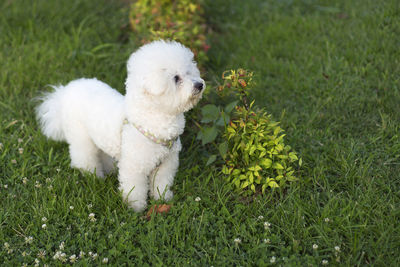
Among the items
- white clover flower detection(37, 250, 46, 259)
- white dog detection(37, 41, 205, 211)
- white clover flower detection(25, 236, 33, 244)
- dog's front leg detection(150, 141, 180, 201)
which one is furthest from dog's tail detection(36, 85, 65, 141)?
white clover flower detection(37, 250, 46, 259)

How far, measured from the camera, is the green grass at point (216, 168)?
92.7 inches

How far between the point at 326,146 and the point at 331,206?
2.37 ft

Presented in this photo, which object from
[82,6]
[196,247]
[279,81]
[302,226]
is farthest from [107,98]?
[82,6]

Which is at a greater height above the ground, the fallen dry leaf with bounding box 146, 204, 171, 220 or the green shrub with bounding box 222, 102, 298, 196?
the green shrub with bounding box 222, 102, 298, 196

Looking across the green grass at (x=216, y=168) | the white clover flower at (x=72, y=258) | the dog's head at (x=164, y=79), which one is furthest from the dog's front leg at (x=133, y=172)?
the white clover flower at (x=72, y=258)

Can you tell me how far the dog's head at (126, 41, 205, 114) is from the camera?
2.32 m

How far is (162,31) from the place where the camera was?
3561mm

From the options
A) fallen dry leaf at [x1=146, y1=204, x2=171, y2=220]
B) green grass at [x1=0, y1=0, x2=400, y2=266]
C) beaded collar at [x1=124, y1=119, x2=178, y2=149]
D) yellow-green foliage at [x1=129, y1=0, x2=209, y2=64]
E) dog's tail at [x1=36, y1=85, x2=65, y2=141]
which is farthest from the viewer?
yellow-green foliage at [x1=129, y1=0, x2=209, y2=64]

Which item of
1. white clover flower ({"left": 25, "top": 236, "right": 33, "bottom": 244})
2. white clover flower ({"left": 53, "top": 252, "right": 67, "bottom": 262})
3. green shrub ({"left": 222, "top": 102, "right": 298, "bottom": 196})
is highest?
green shrub ({"left": 222, "top": 102, "right": 298, "bottom": 196})

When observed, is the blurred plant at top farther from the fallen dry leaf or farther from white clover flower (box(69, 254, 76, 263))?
Result: white clover flower (box(69, 254, 76, 263))

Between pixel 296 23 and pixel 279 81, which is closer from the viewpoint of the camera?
pixel 279 81

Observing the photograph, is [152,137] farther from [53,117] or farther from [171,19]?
[171,19]

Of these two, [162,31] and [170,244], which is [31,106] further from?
[170,244]

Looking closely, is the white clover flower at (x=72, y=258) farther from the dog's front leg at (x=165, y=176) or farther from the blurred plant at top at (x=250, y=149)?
the blurred plant at top at (x=250, y=149)
